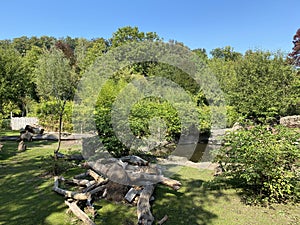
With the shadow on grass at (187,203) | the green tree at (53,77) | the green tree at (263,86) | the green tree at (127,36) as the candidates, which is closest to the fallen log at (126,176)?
the shadow on grass at (187,203)

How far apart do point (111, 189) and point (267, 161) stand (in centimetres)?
328

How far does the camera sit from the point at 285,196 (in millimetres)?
4895

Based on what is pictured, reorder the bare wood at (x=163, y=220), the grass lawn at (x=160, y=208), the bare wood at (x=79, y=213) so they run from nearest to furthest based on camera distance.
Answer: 1. the bare wood at (x=79, y=213)
2. the bare wood at (x=163, y=220)
3. the grass lawn at (x=160, y=208)

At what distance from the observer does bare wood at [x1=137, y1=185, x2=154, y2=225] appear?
150 inches

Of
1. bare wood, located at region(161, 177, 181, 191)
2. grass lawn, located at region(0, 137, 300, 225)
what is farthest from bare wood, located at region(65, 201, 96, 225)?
bare wood, located at region(161, 177, 181, 191)

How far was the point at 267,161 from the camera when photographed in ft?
14.9

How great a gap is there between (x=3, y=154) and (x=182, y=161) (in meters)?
6.79

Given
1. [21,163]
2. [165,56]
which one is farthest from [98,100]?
[165,56]

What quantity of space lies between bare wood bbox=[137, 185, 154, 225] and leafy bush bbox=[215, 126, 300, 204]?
1.89 m

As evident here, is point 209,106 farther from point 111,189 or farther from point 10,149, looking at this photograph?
point 10,149

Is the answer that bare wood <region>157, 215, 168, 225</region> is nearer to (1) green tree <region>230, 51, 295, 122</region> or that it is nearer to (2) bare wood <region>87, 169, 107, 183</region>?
(2) bare wood <region>87, 169, 107, 183</region>

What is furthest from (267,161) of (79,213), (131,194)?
(79,213)

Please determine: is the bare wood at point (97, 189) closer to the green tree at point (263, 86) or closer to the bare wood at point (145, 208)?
the bare wood at point (145, 208)

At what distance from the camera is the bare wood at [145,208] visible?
380 centimetres
